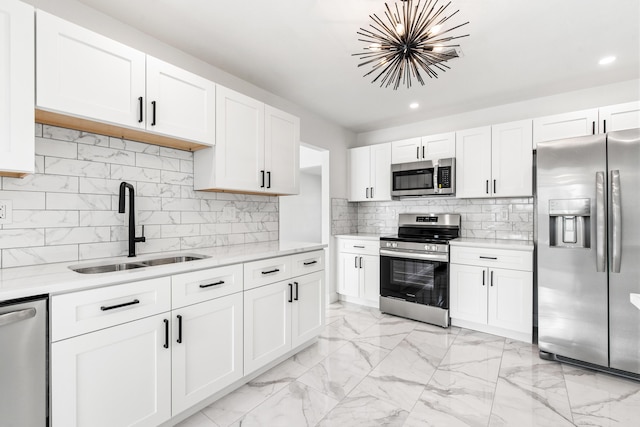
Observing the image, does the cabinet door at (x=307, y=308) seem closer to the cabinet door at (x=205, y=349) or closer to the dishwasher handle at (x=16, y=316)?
the cabinet door at (x=205, y=349)

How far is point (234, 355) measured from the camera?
204cm

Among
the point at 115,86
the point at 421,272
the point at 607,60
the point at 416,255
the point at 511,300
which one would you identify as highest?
the point at 607,60

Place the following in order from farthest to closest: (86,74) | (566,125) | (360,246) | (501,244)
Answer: (360,246) < (501,244) < (566,125) < (86,74)

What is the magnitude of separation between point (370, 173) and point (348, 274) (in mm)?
1495

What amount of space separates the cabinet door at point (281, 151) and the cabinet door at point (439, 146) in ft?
5.82

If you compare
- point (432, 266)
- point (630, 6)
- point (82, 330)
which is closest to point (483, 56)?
point (630, 6)

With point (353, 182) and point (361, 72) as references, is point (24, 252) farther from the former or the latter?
point (353, 182)

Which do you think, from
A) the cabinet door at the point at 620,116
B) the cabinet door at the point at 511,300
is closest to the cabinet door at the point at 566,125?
the cabinet door at the point at 620,116

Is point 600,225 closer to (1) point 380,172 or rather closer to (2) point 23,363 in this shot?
(1) point 380,172

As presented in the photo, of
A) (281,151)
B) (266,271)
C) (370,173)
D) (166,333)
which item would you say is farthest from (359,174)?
(166,333)

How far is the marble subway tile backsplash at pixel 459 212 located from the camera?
3455 mm

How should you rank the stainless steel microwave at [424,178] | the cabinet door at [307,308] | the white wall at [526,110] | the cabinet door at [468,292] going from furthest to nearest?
the stainless steel microwave at [424,178] → the cabinet door at [468,292] → the white wall at [526,110] → the cabinet door at [307,308]

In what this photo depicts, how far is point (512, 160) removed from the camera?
127 inches

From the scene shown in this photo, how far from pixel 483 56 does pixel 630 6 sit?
86 cm
